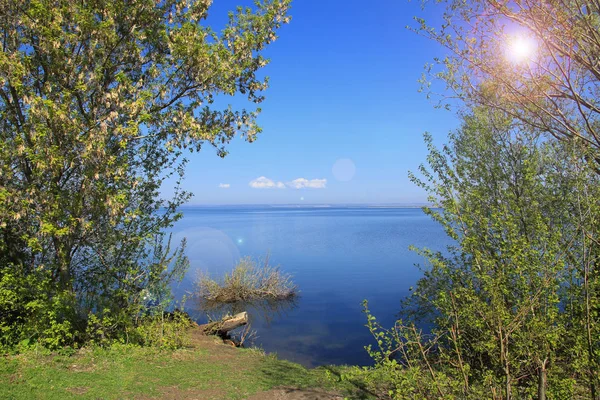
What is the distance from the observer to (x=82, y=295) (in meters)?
12.2

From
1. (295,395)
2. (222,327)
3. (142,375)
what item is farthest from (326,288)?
(142,375)

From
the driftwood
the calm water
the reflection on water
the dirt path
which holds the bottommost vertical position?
the reflection on water

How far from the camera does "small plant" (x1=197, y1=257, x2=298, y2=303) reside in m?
23.8

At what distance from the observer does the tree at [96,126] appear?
936 centimetres

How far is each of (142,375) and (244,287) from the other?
47.9 feet

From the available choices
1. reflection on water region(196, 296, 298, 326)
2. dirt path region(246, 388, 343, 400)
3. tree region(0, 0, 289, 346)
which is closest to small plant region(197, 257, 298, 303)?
reflection on water region(196, 296, 298, 326)

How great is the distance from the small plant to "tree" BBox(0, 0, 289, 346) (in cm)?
1113

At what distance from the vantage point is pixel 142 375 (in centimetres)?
966

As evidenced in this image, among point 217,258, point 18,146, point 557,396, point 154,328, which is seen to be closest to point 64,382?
point 154,328

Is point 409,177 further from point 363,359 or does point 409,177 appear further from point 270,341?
point 270,341

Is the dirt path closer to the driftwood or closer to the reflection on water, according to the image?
the driftwood

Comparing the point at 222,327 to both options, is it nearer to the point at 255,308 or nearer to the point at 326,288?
the point at 255,308

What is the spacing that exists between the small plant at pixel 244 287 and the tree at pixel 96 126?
11133 millimetres

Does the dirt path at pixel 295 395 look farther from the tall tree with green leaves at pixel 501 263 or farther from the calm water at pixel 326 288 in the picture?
the calm water at pixel 326 288
